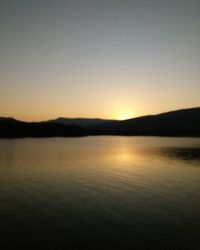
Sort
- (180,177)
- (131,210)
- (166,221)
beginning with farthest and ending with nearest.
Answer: (180,177) < (131,210) < (166,221)

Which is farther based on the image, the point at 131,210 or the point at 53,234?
the point at 131,210

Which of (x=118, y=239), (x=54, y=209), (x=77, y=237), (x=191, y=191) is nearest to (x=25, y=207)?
(x=54, y=209)

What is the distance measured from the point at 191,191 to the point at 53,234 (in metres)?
20.9

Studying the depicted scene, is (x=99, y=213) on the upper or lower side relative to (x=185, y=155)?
lower

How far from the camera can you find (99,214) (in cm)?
2341

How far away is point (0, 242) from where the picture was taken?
56.7ft

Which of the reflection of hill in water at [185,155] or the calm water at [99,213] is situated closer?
the calm water at [99,213]

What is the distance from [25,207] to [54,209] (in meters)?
2.87

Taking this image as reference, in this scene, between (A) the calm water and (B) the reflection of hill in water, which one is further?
(B) the reflection of hill in water

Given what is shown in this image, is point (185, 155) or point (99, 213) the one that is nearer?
point (99, 213)

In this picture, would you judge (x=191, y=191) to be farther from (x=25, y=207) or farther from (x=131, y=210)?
(x=25, y=207)

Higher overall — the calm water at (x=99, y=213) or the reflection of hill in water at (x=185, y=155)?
the reflection of hill in water at (x=185, y=155)

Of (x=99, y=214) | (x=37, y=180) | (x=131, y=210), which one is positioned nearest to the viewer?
(x=99, y=214)

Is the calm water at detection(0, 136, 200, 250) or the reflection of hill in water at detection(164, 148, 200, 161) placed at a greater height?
the reflection of hill in water at detection(164, 148, 200, 161)
